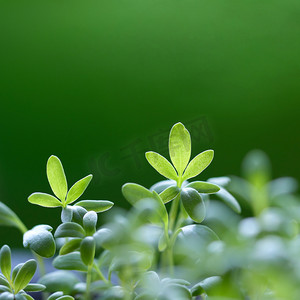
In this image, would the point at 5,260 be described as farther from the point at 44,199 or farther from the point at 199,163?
the point at 199,163

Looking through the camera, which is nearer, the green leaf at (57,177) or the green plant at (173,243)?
the green plant at (173,243)

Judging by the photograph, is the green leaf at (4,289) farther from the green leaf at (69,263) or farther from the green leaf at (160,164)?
the green leaf at (160,164)

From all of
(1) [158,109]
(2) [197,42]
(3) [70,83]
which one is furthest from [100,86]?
(2) [197,42]

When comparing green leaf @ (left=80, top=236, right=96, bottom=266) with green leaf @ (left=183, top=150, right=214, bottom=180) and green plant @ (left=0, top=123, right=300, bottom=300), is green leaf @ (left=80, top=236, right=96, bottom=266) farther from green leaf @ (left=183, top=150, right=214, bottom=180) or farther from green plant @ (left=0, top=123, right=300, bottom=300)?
green leaf @ (left=183, top=150, right=214, bottom=180)

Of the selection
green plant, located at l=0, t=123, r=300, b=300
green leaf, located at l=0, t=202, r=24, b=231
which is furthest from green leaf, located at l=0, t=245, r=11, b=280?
green leaf, located at l=0, t=202, r=24, b=231

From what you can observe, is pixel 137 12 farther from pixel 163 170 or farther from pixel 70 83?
pixel 163 170

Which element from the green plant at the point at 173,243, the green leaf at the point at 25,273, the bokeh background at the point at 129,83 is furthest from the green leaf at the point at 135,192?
the bokeh background at the point at 129,83

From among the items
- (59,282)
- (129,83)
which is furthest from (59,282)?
(129,83)
